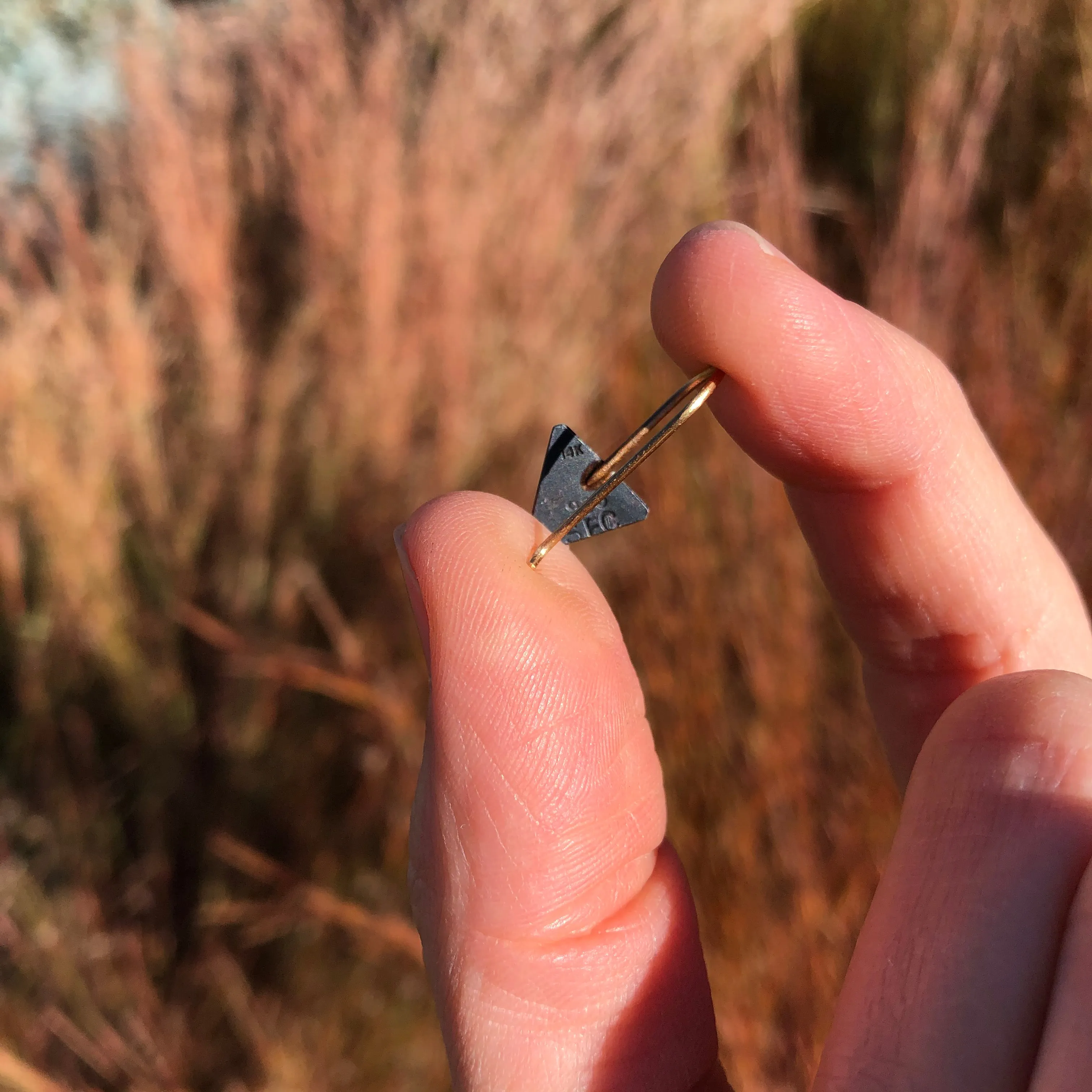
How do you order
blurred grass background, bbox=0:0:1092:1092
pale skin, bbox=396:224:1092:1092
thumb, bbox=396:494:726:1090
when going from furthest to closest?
blurred grass background, bbox=0:0:1092:1092, thumb, bbox=396:494:726:1090, pale skin, bbox=396:224:1092:1092

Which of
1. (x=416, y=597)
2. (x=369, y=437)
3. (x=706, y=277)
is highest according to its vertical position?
(x=706, y=277)

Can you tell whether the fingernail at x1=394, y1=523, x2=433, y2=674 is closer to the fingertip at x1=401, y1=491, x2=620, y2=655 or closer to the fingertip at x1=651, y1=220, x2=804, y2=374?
the fingertip at x1=401, y1=491, x2=620, y2=655

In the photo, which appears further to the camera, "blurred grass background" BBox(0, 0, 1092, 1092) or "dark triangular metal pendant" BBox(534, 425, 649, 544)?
"blurred grass background" BBox(0, 0, 1092, 1092)

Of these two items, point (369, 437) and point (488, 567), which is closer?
point (488, 567)

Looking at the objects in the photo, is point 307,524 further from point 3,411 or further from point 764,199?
point 764,199

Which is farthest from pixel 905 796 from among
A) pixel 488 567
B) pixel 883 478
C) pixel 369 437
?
pixel 369 437

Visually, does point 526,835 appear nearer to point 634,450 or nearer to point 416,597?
point 416,597

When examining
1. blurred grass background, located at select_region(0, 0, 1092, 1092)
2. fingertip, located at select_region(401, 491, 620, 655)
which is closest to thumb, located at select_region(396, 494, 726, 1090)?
fingertip, located at select_region(401, 491, 620, 655)

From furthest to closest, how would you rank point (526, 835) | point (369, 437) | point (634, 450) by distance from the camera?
point (369, 437), point (634, 450), point (526, 835)
